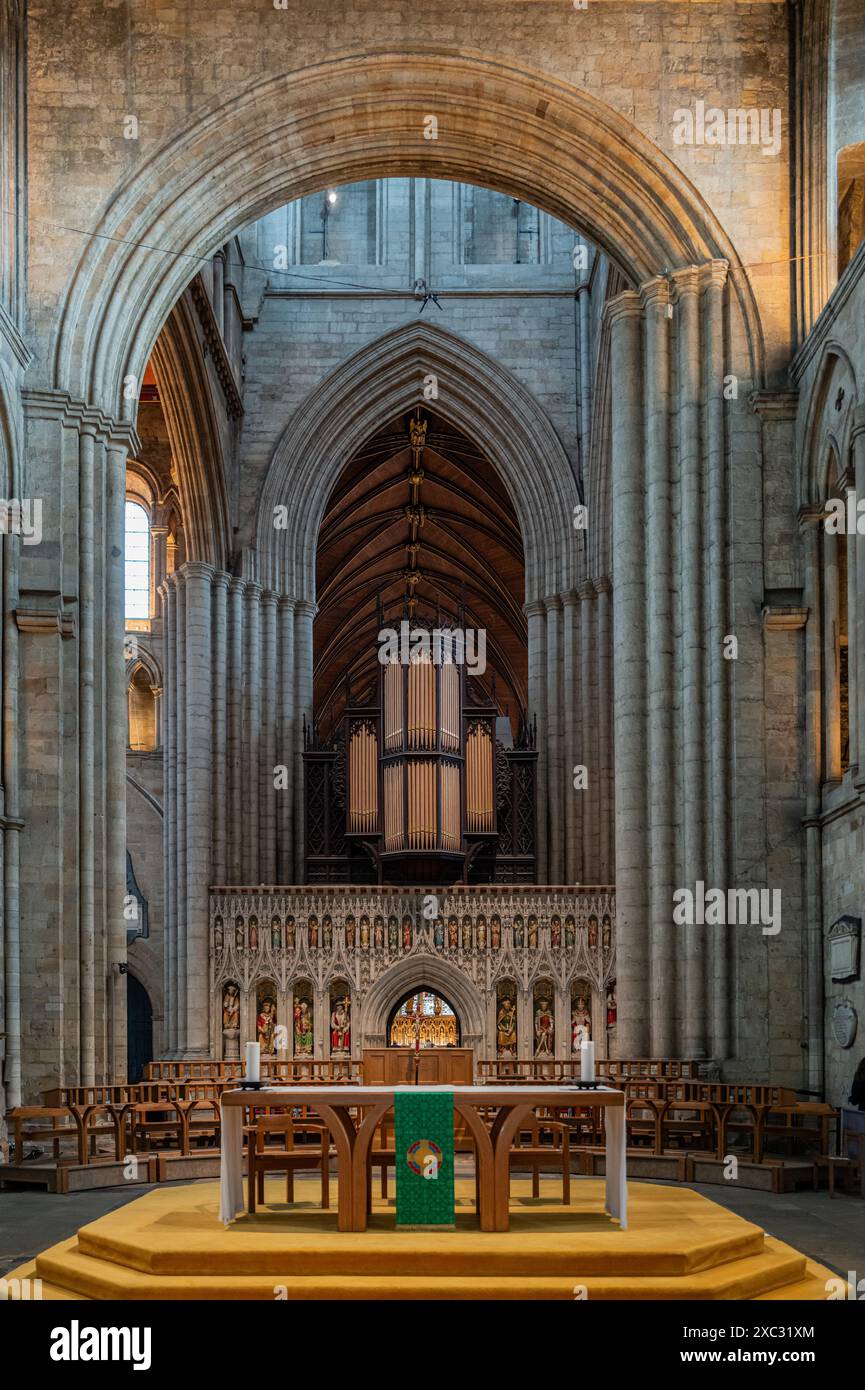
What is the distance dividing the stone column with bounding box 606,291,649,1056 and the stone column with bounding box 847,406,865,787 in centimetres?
418

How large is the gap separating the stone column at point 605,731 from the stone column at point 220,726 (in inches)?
236

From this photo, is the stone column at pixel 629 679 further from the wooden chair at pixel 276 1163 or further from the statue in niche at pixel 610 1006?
the wooden chair at pixel 276 1163

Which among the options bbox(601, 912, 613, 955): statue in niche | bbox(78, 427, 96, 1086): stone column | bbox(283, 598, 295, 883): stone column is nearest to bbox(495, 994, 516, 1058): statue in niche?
bbox(601, 912, 613, 955): statue in niche

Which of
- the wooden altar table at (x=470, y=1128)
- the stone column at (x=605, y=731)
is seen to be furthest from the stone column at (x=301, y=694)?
the wooden altar table at (x=470, y=1128)

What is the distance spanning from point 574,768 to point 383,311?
8774 mm

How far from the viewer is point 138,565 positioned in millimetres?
32656

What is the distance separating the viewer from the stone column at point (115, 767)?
1853 cm

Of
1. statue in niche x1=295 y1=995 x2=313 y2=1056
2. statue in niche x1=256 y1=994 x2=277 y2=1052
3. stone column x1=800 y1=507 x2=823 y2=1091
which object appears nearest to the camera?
stone column x1=800 y1=507 x2=823 y2=1091

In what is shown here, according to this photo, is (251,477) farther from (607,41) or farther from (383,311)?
(607,41)

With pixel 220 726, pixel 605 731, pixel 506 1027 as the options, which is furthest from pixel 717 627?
pixel 220 726

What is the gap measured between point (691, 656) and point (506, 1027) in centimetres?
832

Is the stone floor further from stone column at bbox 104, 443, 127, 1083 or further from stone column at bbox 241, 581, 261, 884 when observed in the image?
stone column at bbox 241, 581, 261, 884

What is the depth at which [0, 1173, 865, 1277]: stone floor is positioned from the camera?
10266mm

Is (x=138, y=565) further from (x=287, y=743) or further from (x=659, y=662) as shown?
(x=659, y=662)
